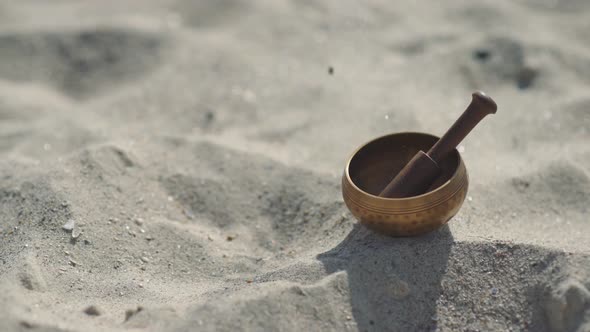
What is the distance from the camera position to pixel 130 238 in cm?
295

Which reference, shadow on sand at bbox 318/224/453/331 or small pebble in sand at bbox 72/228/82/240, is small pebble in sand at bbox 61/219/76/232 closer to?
small pebble in sand at bbox 72/228/82/240

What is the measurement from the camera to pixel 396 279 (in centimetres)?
251

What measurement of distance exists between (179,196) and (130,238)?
420mm

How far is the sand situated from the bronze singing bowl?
0.13 meters

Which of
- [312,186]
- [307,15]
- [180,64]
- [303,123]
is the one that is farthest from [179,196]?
[307,15]

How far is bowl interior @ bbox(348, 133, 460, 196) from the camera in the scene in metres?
2.74

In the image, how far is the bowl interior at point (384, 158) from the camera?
108 inches

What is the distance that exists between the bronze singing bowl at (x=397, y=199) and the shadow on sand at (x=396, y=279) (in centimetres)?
8

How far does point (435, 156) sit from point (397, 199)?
9.8 inches

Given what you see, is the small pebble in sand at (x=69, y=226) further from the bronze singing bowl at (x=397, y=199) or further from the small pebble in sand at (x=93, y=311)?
the bronze singing bowl at (x=397, y=199)

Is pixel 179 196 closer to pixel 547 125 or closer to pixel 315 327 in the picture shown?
pixel 315 327

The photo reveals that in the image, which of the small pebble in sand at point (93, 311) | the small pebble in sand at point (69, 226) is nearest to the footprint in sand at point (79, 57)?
the small pebble in sand at point (69, 226)

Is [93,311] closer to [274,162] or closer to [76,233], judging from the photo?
[76,233]

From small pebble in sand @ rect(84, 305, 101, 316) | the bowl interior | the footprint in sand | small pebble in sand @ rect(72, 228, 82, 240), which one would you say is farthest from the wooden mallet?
the footprint in sand
